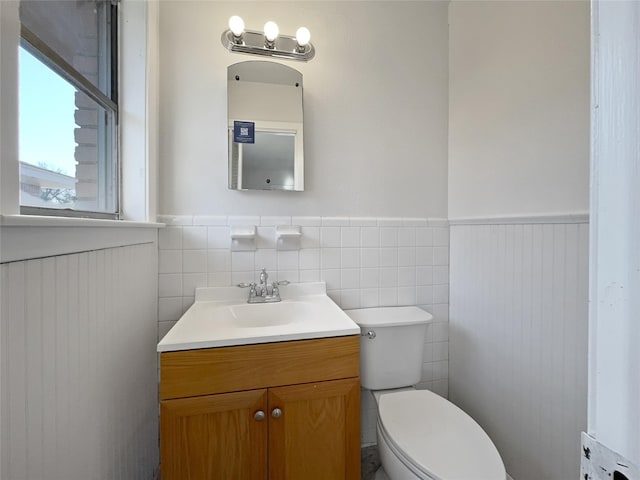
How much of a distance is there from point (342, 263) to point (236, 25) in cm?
116

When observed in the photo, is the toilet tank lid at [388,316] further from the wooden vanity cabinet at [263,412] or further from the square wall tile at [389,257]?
the wooden vanity cabinet at [263,412]

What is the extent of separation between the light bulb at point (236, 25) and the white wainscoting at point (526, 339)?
138 centimetres

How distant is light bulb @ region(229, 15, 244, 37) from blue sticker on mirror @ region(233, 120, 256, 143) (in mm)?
372

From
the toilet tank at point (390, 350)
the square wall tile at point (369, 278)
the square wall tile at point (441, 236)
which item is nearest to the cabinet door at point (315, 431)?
the toilet tank at point (390, 350)

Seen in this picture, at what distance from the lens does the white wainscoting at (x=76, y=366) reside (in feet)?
1.70

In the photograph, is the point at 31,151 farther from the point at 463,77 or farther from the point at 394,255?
the point at 463,77

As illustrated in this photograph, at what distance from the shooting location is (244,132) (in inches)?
53.2

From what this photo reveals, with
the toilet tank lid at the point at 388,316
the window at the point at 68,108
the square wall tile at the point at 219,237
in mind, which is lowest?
the toilet tank lid at the point at 388,316

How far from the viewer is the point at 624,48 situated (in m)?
0.26

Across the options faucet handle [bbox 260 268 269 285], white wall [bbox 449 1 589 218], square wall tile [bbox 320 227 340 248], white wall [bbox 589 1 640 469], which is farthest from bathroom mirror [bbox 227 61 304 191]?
white wall [bbox 589 1 640 469]

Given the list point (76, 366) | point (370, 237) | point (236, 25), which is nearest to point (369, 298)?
point (370, 237)

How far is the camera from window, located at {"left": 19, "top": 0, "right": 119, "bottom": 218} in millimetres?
689

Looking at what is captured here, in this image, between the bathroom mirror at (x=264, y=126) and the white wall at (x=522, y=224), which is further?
the bathroom mirror at (x=264, y=126)

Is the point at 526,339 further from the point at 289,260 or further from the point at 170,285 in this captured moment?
the point at 170,285
